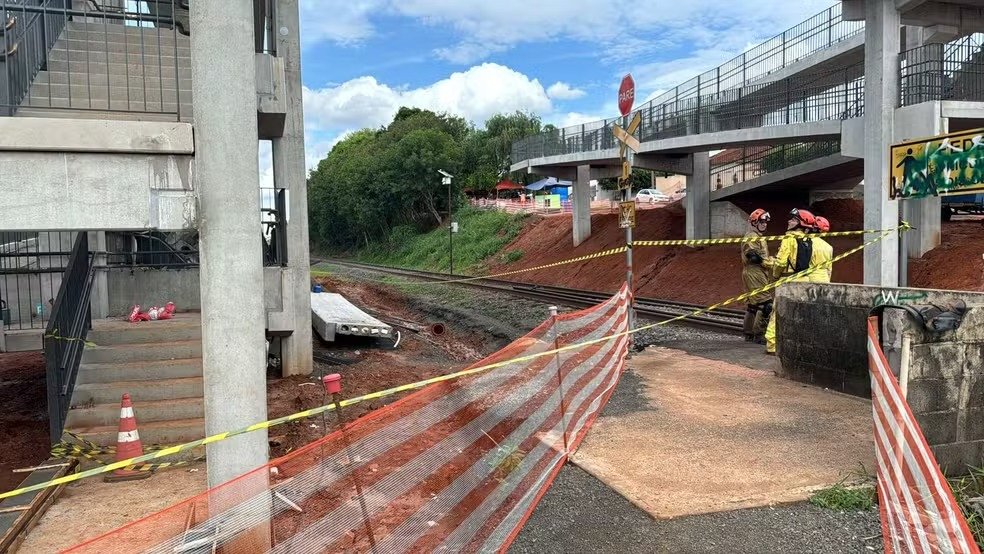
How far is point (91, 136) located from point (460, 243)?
4029 centimetres

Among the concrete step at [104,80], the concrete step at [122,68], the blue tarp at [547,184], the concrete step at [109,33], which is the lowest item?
the concrete step at [104,80]

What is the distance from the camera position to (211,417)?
4.09m

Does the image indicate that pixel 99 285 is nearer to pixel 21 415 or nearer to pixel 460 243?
pixel 21 415

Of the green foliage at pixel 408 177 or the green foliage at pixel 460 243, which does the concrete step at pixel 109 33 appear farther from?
the green foliage at pixel 408 177

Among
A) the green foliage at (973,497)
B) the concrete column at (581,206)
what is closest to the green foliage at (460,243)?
the concrete column at (581,206)

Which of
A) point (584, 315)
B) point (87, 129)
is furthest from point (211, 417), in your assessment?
point (584, 315)

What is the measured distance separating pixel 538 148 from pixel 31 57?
2798 centimetres

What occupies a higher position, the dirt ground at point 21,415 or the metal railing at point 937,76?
the metal railing at point 937,76

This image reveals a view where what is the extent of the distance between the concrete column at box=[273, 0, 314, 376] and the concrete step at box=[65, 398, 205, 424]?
115 inches

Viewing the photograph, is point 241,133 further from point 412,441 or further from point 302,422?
point 302,422

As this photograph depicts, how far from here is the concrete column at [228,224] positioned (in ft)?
13.1

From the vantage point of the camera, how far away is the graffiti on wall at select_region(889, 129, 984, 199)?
7.43 meters

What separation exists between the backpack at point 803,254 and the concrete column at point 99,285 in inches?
383

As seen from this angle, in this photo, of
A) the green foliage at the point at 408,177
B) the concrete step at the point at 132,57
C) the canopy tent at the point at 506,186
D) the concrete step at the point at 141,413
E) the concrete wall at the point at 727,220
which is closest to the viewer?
the concrete step at the point at 141,413
